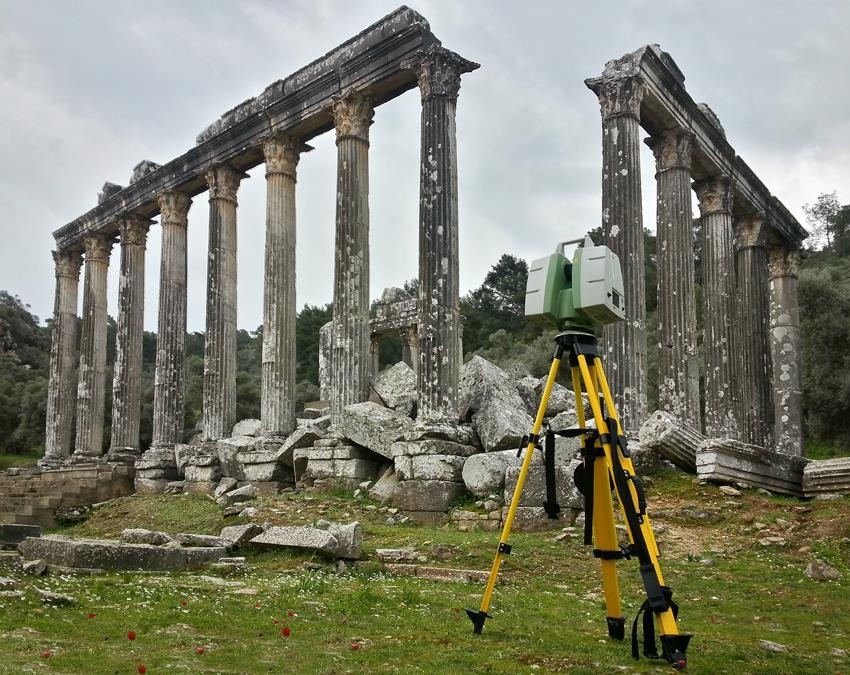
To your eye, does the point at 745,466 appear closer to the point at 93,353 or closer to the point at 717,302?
the point at 717,302

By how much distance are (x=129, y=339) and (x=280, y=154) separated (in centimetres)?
950

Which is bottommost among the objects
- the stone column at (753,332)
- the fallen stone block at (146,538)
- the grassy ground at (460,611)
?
the grassy ground at (460,611)

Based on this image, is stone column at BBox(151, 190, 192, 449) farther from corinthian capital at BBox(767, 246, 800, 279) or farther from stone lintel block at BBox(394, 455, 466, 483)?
corinthian capital at BBox(767, 246, 800, 279)

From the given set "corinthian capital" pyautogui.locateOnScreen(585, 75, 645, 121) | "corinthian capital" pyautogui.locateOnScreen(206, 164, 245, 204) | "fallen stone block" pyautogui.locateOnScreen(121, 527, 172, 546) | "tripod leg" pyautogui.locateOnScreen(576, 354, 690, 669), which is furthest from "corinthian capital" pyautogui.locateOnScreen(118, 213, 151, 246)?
"tripod leg" pyautogui.locateOnScreen(576, 354, 690, 669)

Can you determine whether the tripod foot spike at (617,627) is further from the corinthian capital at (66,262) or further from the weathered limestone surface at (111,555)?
the corinthian capital at (66,262)

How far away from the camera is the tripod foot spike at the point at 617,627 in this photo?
6008 mm

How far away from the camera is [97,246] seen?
103ft

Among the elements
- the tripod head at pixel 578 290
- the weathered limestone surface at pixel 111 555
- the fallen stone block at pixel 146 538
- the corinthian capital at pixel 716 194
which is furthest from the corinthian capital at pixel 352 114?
the tripod head at pixel 578 290

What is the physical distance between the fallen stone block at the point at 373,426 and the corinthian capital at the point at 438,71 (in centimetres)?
728

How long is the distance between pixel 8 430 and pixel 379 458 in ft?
102

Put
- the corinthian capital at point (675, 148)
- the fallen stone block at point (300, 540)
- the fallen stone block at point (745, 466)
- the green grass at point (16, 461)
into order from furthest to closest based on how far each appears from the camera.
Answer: the green grass at point (16, 461) < the corinthian capital at point (675, 148) < the fallen stone block at point (745, 466) < the fallen stone block at point (300, 540)

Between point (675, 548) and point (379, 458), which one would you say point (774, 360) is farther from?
point (675, 548)

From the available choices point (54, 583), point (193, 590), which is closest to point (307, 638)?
point (193, 590)

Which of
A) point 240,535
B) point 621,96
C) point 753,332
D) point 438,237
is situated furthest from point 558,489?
point 753,332
